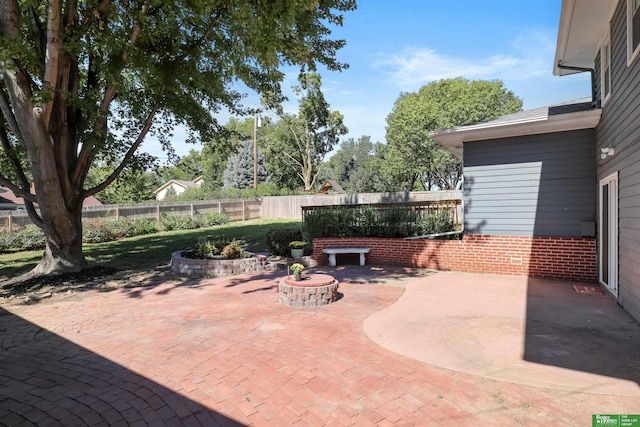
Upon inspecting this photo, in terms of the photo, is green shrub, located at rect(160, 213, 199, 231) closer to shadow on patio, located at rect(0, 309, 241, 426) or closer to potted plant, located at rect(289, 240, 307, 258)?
potted plant, located at rect(289, 240, 307, 258)

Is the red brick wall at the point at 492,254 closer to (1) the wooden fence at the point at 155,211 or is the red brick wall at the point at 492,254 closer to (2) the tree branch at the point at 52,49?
(2) the tree branch at the point at 52,49

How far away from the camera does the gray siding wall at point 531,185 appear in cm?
727

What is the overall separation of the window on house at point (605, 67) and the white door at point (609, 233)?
165cm

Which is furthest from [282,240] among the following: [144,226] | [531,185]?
[144,226]

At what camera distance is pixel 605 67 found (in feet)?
22.2

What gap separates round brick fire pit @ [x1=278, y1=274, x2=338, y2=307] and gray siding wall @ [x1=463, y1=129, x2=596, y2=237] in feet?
14.0

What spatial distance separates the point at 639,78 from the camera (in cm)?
443

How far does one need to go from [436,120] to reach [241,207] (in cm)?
1718

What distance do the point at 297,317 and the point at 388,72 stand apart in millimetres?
13563

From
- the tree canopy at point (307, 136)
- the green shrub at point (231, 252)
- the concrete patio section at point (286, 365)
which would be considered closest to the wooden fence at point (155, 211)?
the tree canopy at point (307, 136)

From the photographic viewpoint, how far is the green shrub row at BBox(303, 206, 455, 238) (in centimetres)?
937

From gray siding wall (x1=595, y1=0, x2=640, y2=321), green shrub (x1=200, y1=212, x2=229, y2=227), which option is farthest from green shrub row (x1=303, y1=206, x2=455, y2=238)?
green shrub (x1=200, y1=212, x2=229, y2=227)

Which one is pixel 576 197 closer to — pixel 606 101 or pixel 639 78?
pixel 606 101

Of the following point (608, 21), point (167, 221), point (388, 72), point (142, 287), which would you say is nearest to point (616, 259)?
point (608, 21)
